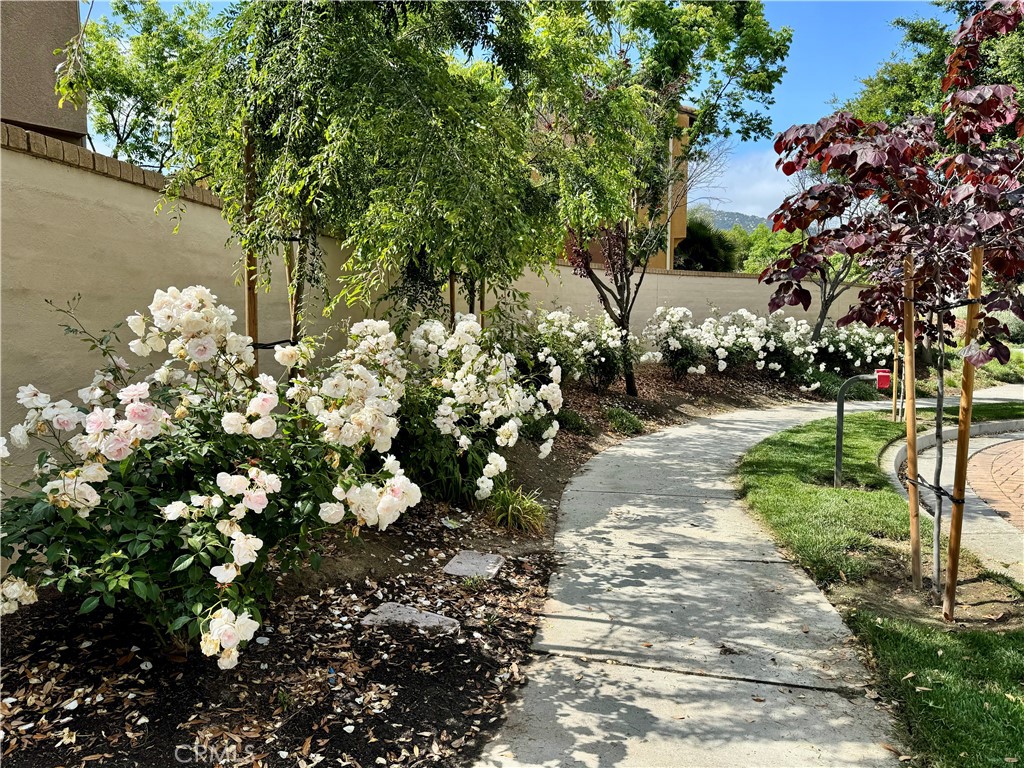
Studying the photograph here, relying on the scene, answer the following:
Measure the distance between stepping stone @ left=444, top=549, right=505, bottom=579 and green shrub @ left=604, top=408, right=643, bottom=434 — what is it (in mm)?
4854

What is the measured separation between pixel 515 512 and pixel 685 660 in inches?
79.8

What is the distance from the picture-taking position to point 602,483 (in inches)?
258

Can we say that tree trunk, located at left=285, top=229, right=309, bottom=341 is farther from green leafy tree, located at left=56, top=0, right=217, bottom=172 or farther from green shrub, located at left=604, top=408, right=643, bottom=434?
green leafy tree, located at left=56, top=0, right=217, bottom=172

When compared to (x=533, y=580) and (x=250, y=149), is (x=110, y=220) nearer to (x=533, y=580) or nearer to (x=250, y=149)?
(x=250, y=149)

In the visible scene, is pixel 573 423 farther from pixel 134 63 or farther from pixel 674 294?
pixel 134 63

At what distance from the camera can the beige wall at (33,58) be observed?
6.64 m

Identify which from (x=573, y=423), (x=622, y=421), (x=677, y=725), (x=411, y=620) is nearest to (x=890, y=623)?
(x=677, y=725)

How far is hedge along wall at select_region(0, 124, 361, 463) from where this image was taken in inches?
129

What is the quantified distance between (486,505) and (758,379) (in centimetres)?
942

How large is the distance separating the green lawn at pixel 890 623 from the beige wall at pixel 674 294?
16.3 feet

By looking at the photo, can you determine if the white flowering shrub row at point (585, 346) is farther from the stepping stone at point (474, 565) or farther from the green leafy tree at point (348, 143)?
the green leafy tree at point (348, 143)

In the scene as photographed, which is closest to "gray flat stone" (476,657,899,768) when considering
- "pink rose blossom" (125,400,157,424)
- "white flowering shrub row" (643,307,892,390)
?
"pink rose blossom" (125,400,157,424)

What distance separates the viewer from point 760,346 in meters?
12.9

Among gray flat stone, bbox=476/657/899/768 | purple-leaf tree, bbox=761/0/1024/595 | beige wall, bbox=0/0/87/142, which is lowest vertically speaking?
gray flat stone, bbox=476/657/899/768
